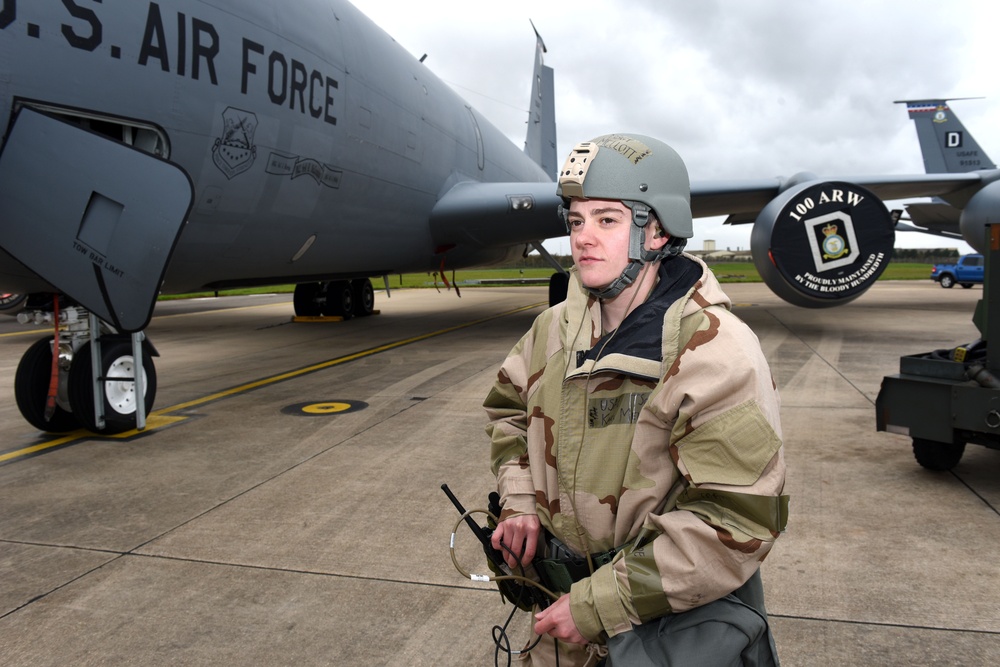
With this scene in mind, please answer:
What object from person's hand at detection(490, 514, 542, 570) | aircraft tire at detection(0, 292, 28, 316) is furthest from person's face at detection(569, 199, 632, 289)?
aircraft tire at detection(0, 292, 28, 316)

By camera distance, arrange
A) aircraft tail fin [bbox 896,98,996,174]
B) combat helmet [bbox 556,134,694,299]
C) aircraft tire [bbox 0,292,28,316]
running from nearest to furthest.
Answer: combat helmet [bbox 556,134,694,299]
aircraft tire [bbox 0,292,28,316]
aircraft tail fin [bbox 896,98,996,174]

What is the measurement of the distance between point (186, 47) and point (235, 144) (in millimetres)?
902

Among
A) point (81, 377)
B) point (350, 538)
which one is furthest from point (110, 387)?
point (350, 538)

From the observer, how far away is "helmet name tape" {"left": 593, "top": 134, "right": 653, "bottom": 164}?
1745 mm

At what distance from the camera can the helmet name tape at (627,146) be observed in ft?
5.73

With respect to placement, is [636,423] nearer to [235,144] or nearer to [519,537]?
[519,537]

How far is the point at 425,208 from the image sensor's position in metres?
10.8

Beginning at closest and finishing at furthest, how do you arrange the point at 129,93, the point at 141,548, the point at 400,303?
1. the point at 141,548
2. the point at 129,93
3. the point at 400,303

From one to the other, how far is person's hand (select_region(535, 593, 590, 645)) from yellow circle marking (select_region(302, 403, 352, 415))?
5.79 meters

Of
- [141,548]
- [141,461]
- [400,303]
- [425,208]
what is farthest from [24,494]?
[400,303]

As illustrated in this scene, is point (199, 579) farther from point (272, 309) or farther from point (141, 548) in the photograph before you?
point (272, 309)

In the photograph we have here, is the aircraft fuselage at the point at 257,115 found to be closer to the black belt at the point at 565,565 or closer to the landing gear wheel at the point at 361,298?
the black belt at the point at 565,565

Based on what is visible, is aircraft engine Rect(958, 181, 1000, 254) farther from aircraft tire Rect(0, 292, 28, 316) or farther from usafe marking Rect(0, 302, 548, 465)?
aircraft tire Rect(0, 292, 28, 316)

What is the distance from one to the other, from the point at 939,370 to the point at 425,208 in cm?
753
